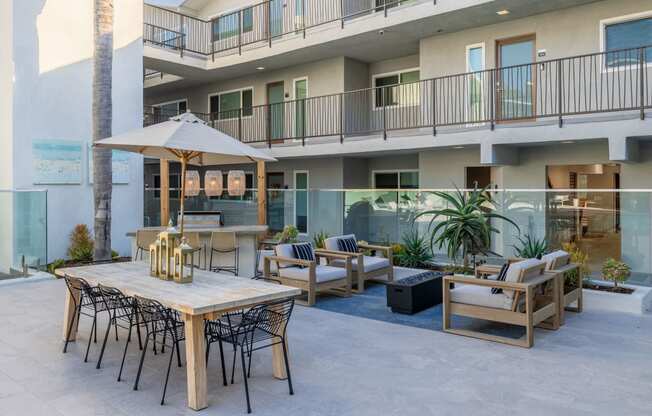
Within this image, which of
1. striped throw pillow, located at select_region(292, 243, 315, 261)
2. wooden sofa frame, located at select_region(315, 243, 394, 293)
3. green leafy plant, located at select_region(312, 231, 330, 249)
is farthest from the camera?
green leafy plant, located at select_region(312, 231, 330, 249)

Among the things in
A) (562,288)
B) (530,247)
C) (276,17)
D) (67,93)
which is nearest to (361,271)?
(530,247)

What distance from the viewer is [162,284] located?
5242mm

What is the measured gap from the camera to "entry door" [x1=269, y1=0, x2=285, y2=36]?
52.9 feet

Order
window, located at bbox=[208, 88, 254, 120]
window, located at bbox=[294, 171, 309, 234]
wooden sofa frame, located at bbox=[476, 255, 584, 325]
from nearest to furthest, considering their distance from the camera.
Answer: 1. wooden sofa frame, located at bbox=[476, 255, 584, 325]
2. window, located at bbox=[294, 171, 309, 234]
3. window, located at bbox=[208, 88, 254, 120]

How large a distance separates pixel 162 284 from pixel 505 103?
917 cm

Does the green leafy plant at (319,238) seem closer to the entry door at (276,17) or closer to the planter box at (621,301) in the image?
the planter box at (621,301)

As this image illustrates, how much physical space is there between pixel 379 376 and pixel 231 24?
1548 centimetres

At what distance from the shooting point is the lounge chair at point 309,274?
26.2ft

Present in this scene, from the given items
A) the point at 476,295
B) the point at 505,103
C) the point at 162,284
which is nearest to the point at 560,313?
the point at 476,295

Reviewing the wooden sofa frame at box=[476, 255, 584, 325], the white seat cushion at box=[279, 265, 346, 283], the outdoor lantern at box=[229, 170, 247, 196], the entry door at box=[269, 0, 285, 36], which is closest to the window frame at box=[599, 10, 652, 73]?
the wooden sofa frame at box=[476, 255, 584, 325]

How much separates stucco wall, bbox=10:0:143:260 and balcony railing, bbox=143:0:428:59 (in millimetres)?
2891

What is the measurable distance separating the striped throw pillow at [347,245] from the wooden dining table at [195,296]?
379cm

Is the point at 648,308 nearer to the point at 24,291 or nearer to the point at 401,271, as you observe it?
the point at 401,271

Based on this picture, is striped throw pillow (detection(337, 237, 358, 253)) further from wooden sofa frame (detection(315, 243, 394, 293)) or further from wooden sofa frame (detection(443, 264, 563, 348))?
wooden sofa frame (detection(443, 264, 563, 348))
